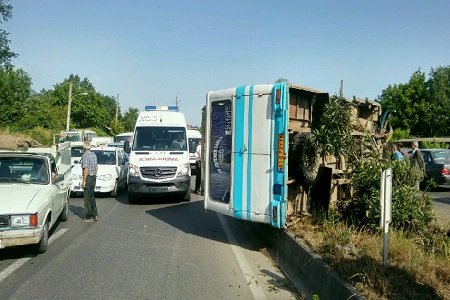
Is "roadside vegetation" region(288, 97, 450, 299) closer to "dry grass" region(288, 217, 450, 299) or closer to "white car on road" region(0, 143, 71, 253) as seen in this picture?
"dry grass" region(288, 217, 450, 299)

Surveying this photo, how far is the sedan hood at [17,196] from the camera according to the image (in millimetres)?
6641

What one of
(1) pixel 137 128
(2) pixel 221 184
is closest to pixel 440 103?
(1) pixel 137 128

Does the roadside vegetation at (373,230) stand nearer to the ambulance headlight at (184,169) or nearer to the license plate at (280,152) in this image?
the license plate at (280,152)

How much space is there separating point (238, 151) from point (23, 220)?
11.9 ft

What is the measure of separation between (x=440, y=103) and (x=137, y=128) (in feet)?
178

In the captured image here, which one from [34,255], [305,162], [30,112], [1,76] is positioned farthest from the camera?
[30,112]

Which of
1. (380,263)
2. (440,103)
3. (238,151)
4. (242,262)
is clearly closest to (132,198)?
(238,151)

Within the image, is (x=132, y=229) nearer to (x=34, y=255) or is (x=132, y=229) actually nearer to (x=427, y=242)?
(x=34, y=255)

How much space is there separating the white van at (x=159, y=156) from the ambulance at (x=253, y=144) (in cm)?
451

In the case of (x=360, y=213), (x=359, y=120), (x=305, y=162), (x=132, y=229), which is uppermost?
(x=359, y=120)

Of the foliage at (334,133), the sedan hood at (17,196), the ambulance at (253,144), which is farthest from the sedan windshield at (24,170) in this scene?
the foliage at (334,133)

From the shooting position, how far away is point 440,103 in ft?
191

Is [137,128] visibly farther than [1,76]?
No

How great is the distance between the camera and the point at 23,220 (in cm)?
664
